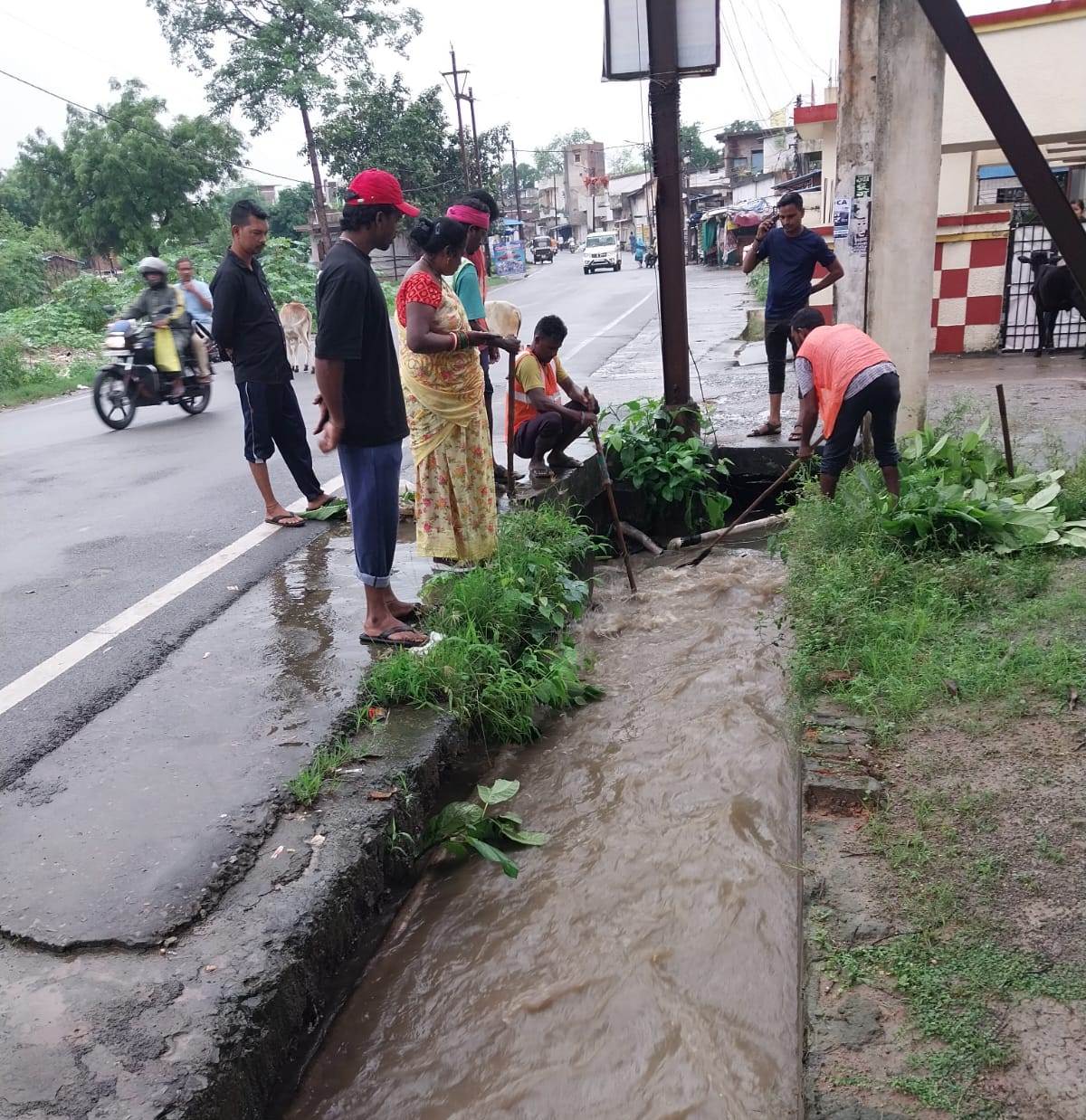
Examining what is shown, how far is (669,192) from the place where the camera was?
659 centimetres

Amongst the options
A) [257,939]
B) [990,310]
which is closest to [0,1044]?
[257,939]

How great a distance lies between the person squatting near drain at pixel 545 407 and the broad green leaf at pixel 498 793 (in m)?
2.91

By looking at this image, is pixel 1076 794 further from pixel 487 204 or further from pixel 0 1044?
pixel 487 204

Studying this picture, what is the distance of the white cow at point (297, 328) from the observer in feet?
45.7

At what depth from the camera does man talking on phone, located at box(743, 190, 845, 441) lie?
6.75m

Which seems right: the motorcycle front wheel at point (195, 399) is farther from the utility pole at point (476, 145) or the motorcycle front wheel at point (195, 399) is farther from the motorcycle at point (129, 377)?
the utility pole at point (476, 145)

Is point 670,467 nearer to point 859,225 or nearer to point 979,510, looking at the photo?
point 859,225

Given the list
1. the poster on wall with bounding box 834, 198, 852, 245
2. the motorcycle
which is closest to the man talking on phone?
the poster on wall with bounding box 834, 198, 852, 245

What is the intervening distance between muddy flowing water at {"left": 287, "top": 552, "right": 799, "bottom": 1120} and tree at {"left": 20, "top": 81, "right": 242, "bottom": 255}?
94.3ft

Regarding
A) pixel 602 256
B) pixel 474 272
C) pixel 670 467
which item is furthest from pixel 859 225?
pixel 602 256

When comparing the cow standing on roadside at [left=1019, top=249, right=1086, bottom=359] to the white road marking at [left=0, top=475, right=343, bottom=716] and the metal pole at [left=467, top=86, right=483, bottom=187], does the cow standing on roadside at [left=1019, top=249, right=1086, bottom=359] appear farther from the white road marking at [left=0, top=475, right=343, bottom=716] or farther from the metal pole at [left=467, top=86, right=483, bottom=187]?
A: the metal pole at [left=467, top=86, right=483, bottom=187]

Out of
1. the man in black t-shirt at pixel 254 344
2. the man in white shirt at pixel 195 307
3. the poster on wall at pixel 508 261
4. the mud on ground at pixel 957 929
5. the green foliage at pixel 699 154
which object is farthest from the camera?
the green foliage at pixel 699 154

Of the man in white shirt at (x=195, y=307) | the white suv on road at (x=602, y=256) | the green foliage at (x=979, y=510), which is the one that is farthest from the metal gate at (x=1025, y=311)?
the white suv on road at (x=602, y=256)

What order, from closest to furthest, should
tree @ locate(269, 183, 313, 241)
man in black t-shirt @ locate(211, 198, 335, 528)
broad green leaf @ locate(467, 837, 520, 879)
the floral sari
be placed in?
broad green leaf @ locate(467, 837, 520, 879) < the floral sari < man in black t-shirt @ locate(211, 198, 335, 528) < tree @ locate(269, 183, 313, 241)
